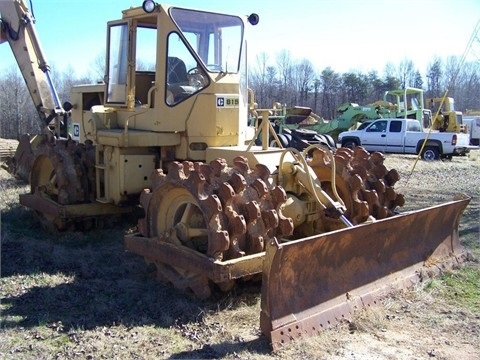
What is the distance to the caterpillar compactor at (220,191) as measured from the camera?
4711 millimetres

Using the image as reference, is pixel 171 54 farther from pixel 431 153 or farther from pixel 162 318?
pixel 431 153

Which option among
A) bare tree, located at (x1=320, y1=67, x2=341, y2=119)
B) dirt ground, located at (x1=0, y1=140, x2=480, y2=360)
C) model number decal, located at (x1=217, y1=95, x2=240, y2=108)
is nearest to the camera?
dirt ground, located at (x1=0, y1=140, x2=480, y2=360)

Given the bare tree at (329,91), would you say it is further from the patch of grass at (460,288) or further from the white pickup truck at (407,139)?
the patch of grass at (460,288)

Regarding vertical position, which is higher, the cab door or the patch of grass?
the cab door

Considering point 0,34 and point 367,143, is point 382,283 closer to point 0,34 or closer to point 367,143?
point 0,34

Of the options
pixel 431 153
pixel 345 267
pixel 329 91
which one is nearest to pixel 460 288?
pixel 345 267

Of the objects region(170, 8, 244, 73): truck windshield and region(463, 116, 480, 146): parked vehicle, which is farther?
region(463, 116, 480, 146): parked vehicle

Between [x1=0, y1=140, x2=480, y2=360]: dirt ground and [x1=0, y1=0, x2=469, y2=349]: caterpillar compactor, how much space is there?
0.19 meters

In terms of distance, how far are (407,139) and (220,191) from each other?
1839cm

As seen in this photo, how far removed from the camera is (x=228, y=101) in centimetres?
636

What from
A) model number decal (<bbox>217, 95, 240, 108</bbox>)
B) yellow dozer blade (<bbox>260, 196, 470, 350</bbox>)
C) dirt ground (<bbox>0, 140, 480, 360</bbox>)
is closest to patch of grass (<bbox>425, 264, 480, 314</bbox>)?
dirt ground (<bbox>0, 140, 480, 360</bbox>)

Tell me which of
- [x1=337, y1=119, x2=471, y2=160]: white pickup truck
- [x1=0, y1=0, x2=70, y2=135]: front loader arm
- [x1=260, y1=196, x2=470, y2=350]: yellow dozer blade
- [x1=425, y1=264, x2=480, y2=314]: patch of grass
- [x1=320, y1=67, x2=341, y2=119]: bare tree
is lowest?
[x1=425, y1=264, x2=480, y2=314]: patch of grass

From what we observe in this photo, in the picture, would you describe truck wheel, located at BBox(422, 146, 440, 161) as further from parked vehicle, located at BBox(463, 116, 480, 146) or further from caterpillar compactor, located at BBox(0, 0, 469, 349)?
caterpillar compactor, located at BBox(0, 0, 469, 349)

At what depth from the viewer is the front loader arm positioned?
9.42 m
